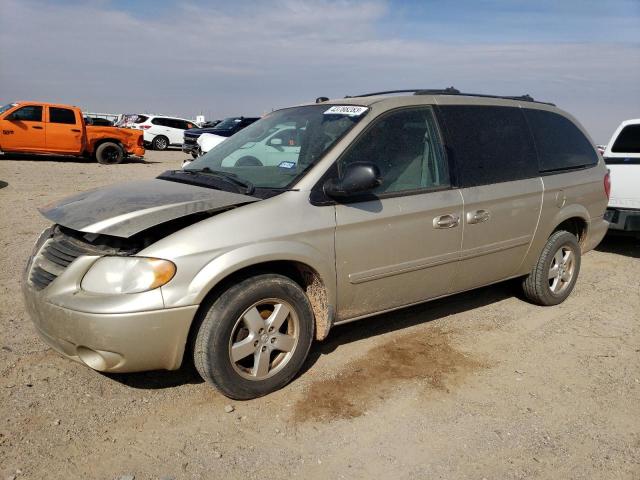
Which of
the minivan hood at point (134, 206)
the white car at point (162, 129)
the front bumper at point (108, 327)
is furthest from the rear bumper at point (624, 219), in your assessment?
the white car at point (162, 129)

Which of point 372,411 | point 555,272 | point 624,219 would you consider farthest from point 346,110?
point 624,219

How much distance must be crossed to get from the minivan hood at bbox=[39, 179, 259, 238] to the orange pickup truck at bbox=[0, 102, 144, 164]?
14256mm

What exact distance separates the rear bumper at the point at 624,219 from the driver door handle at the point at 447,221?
4.05 metres

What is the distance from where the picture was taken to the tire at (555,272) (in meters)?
4.94

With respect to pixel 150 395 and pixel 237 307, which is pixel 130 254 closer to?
pixel 237 307

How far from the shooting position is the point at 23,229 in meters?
7.28

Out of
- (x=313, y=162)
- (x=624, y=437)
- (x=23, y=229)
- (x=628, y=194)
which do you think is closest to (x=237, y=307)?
(x=313, y=162)

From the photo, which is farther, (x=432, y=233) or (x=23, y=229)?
(x=23, y=229)

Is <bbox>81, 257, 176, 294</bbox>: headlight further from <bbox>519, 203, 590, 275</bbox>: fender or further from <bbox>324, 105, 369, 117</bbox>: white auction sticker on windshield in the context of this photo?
<bbox>519, 203, 590, 275</bbox>: fender

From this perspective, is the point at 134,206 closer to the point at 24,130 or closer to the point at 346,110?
the point at 346,110

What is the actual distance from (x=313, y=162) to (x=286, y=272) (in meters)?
0.72

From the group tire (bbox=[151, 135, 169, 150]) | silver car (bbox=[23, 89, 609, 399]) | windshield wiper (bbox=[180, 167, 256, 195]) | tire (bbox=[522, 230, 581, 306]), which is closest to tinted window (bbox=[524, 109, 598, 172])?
silver car (bbox=[23, 89, 609, 399])

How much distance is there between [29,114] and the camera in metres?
16.0

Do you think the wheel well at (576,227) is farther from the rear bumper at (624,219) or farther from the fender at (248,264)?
the fender at (248,264)
